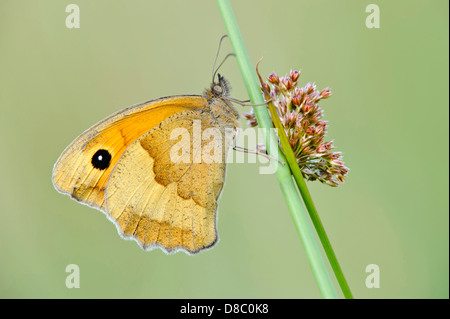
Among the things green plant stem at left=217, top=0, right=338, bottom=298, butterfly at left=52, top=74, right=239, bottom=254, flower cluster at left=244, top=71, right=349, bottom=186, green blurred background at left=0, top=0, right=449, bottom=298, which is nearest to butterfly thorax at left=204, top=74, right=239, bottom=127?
butterfly at left=52, top=74, right=239, bottom=254

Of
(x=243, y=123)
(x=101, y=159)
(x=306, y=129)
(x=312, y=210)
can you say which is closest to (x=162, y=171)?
(x=101, y=159)

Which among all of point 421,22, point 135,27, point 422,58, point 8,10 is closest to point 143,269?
point 135,27

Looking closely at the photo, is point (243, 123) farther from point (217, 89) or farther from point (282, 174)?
point (282, 174)

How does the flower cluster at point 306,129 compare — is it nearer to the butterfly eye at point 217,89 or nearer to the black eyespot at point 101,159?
the butterfly eye at point 217,89

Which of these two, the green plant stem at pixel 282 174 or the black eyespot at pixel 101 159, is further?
the black eyespot at pixel 101 159

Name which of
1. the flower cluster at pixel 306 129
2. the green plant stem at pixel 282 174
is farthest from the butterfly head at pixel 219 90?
the green plant stem at pixel 282 174

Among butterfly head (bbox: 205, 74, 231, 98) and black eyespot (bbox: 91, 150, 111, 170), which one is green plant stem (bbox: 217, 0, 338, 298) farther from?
black eyespot (bbox: 91, 150, 111, 170)

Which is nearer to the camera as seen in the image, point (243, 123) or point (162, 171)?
point (162, 171)
